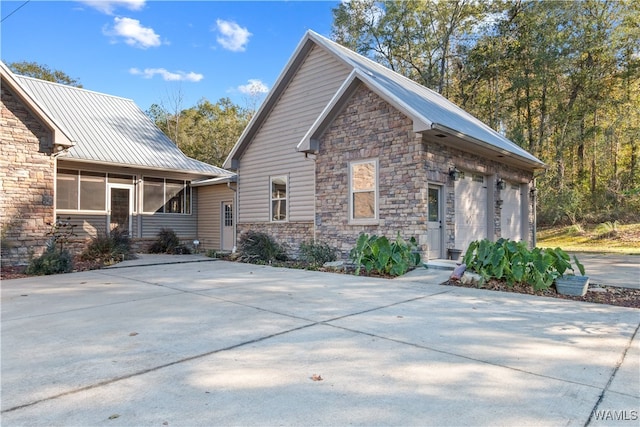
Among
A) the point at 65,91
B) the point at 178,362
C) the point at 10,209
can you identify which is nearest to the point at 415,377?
the point at 178,362

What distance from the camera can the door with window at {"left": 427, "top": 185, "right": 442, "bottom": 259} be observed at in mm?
9523

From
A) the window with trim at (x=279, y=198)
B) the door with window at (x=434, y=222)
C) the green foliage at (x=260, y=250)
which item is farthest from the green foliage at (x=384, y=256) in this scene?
the window with trim at (x=279, y=198)

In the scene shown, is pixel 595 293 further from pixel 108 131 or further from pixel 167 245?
pixel 108 131

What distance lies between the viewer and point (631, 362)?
338cm

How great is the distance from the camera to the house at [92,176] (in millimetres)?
10328

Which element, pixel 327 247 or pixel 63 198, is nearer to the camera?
pixel 327 247

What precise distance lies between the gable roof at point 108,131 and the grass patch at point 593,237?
16275 mm

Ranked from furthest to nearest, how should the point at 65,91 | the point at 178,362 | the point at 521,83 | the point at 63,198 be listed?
the point at 521,83 < the point at 65,91 < the point at 63,198 < the point at 178,362

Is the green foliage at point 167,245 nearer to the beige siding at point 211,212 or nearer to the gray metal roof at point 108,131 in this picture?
the beige siding at point 211,212

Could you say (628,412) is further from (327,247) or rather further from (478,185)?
(478,185)

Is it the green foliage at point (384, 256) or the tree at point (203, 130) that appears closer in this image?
the green foliage at point (384, 256)

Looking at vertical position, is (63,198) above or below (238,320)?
above

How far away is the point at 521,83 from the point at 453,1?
6562 mm

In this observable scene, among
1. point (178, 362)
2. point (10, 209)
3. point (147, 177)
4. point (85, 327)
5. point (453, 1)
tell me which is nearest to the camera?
point (178, 362)
